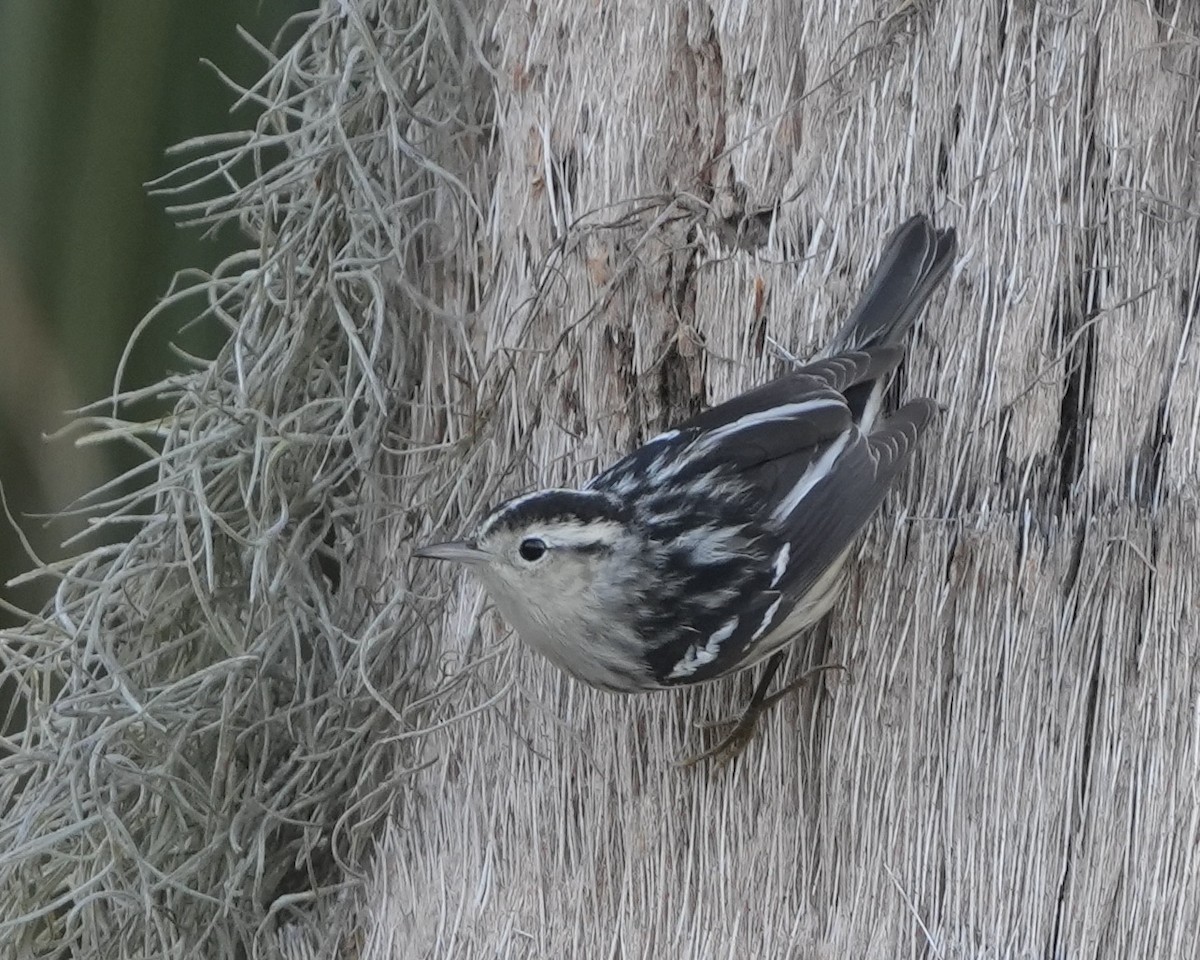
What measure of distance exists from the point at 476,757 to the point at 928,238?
3.76 ft

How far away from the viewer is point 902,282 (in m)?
2.00

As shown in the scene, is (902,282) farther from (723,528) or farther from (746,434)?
(723,528)

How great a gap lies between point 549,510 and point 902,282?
603 mm

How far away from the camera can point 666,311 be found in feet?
7.55

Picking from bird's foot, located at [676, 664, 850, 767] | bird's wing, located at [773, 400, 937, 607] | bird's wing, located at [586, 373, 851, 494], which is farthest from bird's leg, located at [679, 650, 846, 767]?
bird's wing, located at [586, 373, 851, 494]

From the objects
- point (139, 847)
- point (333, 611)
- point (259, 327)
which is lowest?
point (139, 847)

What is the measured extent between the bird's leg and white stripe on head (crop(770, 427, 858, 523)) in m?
0.21

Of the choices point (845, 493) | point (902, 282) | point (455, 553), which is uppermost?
point (902, 282)

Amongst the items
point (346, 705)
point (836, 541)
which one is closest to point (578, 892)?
point (346, 705)

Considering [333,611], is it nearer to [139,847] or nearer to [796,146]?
[139,847]

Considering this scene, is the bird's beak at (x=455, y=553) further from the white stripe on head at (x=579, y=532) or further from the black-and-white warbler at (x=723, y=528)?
the white stripe on head at (x=579, y=532)

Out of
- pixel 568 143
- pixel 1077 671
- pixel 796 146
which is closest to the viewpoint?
pixel 1077 671

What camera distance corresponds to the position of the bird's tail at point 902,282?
2.00m

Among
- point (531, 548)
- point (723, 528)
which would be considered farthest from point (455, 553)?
point (723, 528)
